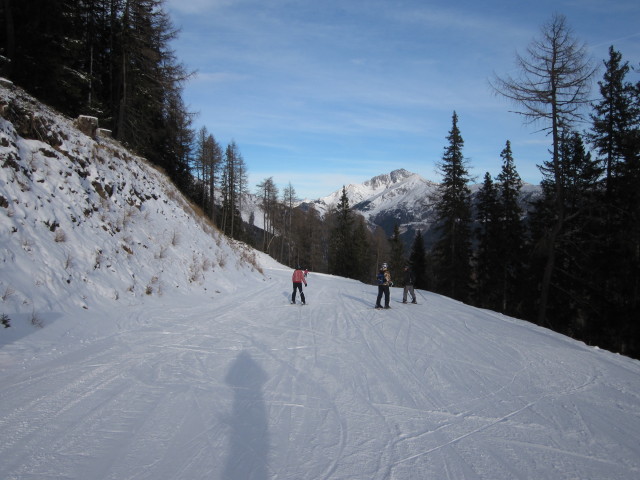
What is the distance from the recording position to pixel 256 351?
21.1 feet

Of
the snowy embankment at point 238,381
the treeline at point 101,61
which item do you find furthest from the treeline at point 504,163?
the snowy embankment at point 238,381

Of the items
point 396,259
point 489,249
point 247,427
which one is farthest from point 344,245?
point 247,427

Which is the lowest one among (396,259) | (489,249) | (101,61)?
(396,259)

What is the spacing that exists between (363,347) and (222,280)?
8612 mm

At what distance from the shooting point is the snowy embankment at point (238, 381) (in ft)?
10.6

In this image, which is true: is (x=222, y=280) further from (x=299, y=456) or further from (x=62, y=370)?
(x=299, y=456)

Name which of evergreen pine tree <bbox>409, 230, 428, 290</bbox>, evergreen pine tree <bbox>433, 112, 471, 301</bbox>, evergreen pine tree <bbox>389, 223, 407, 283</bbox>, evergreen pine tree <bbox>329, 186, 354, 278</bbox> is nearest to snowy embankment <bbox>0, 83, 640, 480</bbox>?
evergreen pine tree <bbox>433, 112, 471, 301</bbox>

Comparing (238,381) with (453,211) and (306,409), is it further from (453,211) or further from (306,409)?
(453,211)

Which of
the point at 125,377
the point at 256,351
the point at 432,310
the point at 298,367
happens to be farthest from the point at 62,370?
the point at 432,310

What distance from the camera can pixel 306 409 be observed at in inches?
165

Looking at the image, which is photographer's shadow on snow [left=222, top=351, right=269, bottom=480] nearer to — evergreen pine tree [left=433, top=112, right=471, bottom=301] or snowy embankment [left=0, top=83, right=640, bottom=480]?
Answer: snowy embankment [left=0, top=83, right=640, bottom=480]

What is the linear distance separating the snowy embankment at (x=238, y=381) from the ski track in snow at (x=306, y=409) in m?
0.02

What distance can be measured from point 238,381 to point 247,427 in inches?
52.1

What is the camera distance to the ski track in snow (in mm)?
3127
